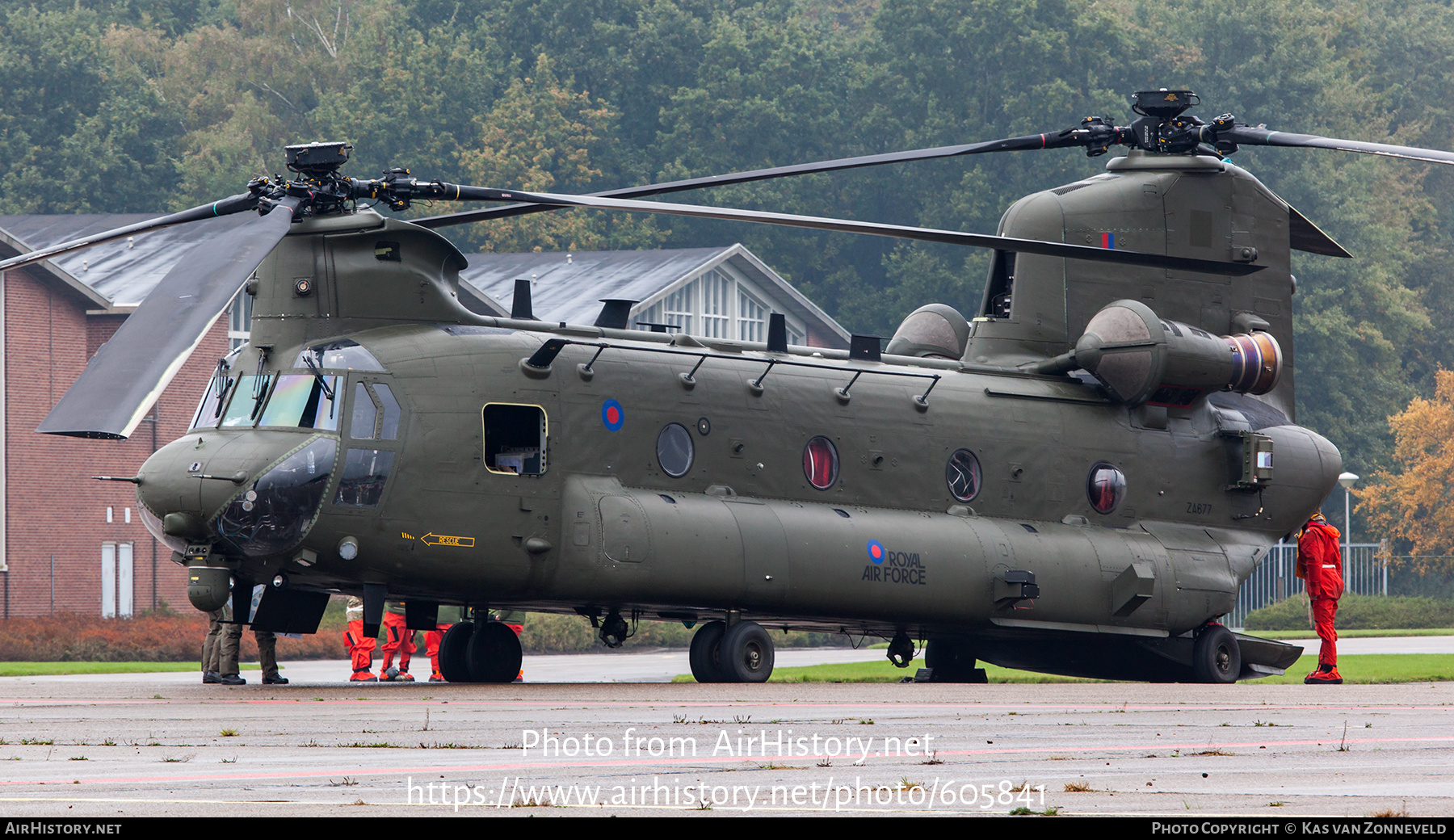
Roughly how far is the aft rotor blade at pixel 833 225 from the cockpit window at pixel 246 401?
9.81 feet

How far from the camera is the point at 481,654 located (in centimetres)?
2142

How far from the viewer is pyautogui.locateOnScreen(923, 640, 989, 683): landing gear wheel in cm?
2428

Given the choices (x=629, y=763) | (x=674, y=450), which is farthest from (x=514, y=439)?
(x=629, y=763)

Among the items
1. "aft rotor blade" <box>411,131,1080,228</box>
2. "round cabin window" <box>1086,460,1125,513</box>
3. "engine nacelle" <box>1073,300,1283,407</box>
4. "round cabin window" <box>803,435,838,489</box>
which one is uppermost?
"aft rotor blade" <box>411,131,1080,228</box>

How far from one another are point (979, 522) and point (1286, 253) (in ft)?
22.5

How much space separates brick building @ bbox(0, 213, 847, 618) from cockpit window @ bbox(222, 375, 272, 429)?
2844 cm

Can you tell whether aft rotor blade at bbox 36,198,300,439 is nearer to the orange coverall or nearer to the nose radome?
the nose radome

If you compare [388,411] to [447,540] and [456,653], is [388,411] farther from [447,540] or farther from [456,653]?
[456,653]

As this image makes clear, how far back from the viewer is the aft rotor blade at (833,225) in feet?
57.4

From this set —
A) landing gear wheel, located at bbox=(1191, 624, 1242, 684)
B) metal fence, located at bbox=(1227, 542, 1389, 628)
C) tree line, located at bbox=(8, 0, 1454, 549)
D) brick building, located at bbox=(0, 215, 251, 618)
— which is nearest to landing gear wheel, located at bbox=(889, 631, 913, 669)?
landing gear wheel, located at bbox=(1191, 624, 1242, 684)

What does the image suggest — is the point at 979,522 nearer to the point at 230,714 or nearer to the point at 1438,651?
the point at 230,714

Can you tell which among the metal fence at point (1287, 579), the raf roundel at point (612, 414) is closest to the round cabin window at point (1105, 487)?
the raf roundel at point (612, 414)
